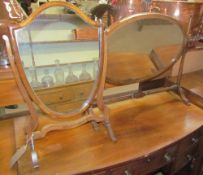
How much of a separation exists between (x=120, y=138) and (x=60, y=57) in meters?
0.45

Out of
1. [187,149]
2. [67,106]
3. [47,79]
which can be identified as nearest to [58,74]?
[47,79]

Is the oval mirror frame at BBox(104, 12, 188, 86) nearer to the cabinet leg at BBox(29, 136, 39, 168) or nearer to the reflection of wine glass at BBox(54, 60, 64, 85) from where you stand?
the reflection of wine glass at BBox(54, 60, 64, 85)

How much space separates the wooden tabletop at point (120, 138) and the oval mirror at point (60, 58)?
0.47 ft

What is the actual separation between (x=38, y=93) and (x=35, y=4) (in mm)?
469

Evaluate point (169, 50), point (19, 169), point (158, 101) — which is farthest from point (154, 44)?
point (19, 169)

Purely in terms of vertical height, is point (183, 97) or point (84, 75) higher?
point (84, 75)

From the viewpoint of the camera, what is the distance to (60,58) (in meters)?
0.79

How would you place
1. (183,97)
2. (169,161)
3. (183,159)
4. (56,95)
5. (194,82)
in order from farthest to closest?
(194,82)
(183,97)
(183,159)
(169,161)
(56,95)

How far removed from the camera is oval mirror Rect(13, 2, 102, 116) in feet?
2.21

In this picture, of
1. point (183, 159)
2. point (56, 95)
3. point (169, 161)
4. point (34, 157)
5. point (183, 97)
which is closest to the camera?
point (34, 157)

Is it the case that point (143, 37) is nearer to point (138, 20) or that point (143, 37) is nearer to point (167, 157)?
point (138, 20)

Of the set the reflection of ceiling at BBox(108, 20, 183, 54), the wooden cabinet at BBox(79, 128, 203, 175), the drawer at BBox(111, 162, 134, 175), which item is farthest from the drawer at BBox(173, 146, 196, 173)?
the reflection of ceiling at BBox(108, 20, 183, 54)

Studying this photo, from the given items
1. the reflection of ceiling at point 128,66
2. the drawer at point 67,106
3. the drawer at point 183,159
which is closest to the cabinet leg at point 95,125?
the drawer at point 67,106

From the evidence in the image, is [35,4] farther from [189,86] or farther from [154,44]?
[189,86]
